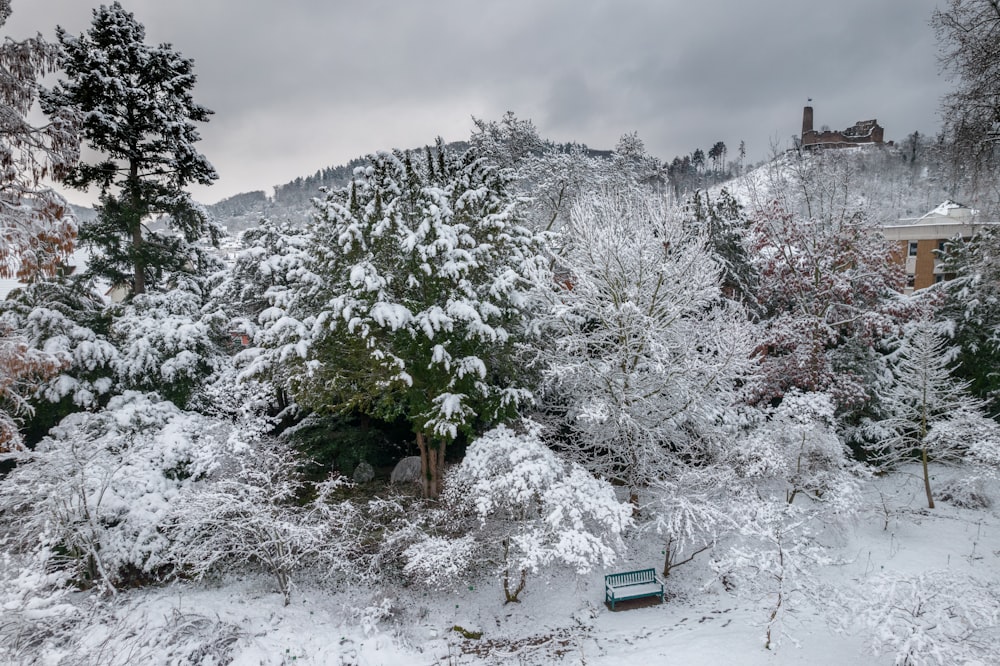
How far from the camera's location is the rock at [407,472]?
48.2ft

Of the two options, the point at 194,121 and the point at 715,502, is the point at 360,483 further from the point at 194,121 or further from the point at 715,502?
the point at 194,121

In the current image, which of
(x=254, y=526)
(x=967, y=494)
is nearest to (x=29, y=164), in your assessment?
(x=254, y=526)

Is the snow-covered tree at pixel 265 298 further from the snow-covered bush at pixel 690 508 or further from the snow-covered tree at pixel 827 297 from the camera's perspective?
the snow-covered tree at pixel 827 297

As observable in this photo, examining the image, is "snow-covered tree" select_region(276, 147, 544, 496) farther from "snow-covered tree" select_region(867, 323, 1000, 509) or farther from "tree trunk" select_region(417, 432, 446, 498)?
"snow-covered tree" select_region(867, 323, 1000, 509)

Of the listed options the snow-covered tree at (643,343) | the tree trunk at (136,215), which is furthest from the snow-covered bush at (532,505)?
the tree trunk at (136,215)

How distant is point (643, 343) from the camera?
1073cm

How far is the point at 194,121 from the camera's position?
53.0 feet

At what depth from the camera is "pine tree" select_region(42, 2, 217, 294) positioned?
1389 centimetres

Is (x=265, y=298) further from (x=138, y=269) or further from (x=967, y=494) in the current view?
(x=967, y=494)

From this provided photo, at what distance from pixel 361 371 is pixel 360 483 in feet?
14.9

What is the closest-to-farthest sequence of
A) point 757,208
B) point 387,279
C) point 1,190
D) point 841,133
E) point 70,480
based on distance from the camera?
1. point 1,190
2. point 70,480
3. point 387,279
4. point 757,208
5. point 841,133

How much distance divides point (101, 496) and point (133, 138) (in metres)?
11.0

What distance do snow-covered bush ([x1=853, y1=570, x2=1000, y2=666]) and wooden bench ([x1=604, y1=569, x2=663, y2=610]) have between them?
3790 mm

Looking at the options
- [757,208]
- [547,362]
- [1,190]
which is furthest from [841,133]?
[1,190]
